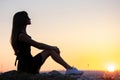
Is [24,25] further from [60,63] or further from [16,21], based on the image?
[60,63]

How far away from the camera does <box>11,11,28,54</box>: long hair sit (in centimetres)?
1388

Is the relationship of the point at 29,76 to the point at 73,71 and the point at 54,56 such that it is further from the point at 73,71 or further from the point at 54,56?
the point at 73,71

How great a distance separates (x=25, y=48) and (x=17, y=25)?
2.70ft

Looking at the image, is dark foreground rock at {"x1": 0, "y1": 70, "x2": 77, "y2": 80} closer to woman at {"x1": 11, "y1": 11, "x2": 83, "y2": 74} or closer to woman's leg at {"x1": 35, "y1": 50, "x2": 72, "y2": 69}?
woman at {"x1": 11, "y1": 11, "x2": 83, "y2": 74}

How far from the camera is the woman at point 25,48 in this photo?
13.9 metres

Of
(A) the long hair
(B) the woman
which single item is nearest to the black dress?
(B) the woman

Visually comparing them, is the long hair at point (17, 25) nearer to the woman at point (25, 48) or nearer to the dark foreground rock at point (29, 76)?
the woman at point (25, 48)

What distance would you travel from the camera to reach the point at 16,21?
13.9 m

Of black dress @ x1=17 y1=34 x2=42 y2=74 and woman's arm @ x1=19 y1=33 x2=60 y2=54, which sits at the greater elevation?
woman's arm @ x1=19 y1=33 x2=60 y2=54

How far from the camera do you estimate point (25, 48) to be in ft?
45.9

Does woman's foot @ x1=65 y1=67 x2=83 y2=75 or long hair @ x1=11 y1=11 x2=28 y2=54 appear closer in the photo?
woman's foot @ x1=65 y1=67 x2=83 y2=75

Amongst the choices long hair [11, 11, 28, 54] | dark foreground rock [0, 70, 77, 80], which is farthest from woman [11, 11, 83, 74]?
dark foreground rock [0, 70, 77, 80]

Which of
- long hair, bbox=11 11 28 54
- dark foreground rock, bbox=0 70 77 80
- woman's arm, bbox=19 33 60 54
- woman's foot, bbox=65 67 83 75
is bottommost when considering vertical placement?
dark foreground rock, bbox=0 70 77 80

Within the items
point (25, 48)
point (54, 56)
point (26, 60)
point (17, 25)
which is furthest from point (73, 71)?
point (17, 25)
